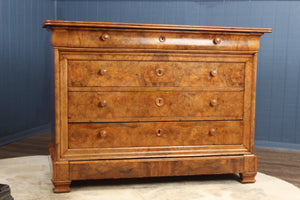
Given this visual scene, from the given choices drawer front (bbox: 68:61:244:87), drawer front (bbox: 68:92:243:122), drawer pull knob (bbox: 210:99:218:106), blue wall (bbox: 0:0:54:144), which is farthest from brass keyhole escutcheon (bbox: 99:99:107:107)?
blue wall (bbox: 0:0:54:144)

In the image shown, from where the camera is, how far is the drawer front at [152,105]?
223cm

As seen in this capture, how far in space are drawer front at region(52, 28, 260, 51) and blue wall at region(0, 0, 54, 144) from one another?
171 cm

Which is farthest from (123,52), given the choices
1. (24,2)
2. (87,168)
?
(24,2)

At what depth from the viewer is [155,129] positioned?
2.33 meters

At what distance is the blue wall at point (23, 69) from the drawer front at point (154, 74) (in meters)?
1.73

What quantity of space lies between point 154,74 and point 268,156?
1718mm

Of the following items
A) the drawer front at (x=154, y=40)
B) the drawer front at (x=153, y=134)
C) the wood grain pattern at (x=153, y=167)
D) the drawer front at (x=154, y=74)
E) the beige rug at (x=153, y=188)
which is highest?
the drawer front at (x=154, y=40)

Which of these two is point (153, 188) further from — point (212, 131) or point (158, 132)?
point (212, 131)

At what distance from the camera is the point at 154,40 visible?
226 cm

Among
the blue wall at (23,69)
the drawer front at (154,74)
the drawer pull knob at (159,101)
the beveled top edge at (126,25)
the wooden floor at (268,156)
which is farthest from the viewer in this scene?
the blue wall at (23,69)

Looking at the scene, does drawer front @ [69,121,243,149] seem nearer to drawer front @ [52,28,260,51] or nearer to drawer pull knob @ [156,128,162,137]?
drawer pull knob @ [156,128,162,137]

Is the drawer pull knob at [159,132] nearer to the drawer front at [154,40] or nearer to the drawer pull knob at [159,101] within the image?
the drawer pull knob at [159,101]

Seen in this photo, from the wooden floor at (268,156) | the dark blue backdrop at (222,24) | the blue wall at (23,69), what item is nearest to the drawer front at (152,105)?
the wooden floor at (268,156)

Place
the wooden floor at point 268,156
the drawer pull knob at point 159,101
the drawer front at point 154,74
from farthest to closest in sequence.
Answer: the wooden floor at point 268,156
the drawer pull knob at point 159,101
the drawer front at point 154,74
